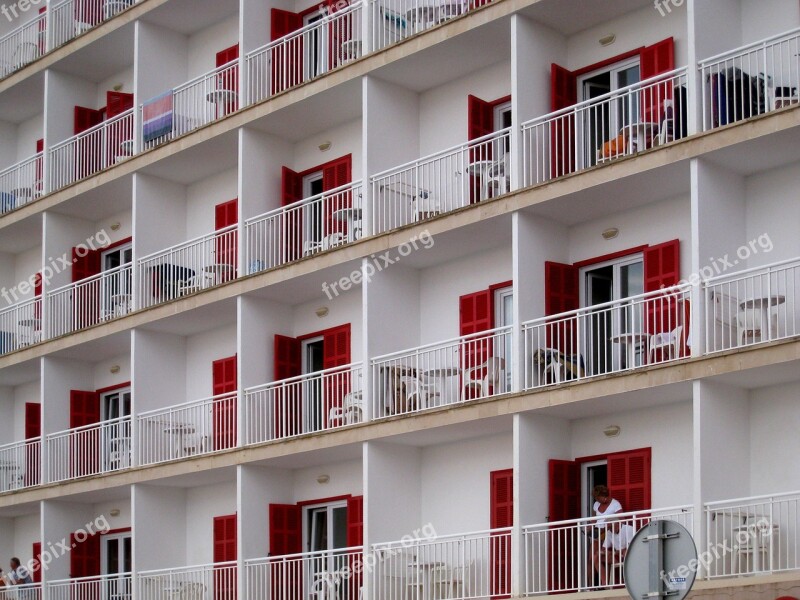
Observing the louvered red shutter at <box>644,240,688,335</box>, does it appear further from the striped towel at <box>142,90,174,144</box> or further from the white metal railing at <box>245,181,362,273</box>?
the striped towel at <box>142,90,174,144</box>

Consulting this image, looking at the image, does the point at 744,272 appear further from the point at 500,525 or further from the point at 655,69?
the point at 500,525

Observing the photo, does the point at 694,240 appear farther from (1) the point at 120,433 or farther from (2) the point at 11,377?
(2) the point at 11,377

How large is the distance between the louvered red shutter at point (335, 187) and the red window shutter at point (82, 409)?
27.3 feet

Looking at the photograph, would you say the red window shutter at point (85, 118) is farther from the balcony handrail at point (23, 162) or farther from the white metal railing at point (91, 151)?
the white metal railing at point (91, 151)

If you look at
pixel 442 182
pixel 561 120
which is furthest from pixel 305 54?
pixel 561 120

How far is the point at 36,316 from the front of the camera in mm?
34719

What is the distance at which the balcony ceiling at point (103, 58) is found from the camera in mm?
33469

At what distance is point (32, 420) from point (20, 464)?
1.43 meters

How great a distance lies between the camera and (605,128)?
2388cm

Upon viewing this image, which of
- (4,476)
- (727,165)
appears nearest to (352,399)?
(727,165)

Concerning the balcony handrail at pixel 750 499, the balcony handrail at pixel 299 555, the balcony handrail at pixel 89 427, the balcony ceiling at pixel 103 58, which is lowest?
the balcony handrail at pixel 299 555

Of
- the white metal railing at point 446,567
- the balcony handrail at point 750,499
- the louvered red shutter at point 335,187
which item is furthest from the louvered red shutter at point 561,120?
the balcony handrail at point 750,499

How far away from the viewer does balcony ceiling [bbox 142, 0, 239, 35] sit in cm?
3164

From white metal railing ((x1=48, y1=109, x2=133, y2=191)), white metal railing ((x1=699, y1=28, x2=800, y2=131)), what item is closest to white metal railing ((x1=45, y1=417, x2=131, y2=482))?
white metal railing ((x1=48, y1=109, x2=133, y2=191))
